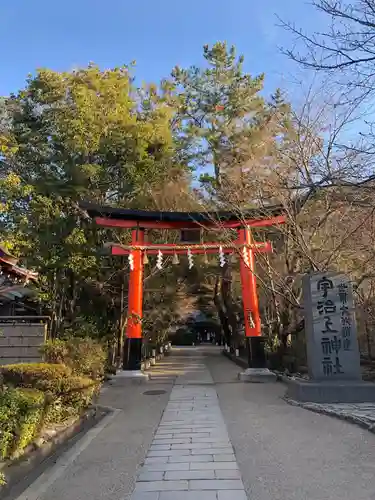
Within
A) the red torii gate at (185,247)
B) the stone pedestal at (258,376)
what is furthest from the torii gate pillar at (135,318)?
the stone pedestal at (258,376)

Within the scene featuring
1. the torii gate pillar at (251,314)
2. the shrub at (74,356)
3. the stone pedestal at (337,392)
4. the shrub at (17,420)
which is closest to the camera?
the shrub at (17,420)

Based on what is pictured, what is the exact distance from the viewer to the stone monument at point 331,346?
872 centimetres

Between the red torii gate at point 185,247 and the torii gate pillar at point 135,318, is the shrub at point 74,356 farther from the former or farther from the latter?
the red torii gate at point 185,247

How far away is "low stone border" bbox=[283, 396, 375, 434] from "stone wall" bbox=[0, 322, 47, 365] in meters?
7.43

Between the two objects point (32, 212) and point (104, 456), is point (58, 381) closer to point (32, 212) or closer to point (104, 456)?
point (104, 456)

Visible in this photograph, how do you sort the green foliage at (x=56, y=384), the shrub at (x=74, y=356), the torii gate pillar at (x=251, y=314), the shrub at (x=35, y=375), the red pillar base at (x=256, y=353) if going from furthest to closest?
the torii gate pillar at (x=251, y=314) < the red pillar base at (x=256, y=353) < the shrub at (x=74, y=356) < the shrub at (x=35, y=375) < the green foliage at (x=56, y=384)

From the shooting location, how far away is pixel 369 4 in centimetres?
454

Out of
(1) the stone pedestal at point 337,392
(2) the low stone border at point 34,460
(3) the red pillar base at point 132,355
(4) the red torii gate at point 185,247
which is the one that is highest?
(4) the red torii gate at point 185,247

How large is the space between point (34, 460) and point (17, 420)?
0.62 m

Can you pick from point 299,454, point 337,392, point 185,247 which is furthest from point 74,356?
point 299,454

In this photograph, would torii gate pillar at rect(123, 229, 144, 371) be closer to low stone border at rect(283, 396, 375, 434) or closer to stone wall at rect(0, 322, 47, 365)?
stone wall at rect(0, 322, 47, 365)

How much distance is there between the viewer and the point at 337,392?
8.72 meters

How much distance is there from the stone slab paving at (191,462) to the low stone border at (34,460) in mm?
1299

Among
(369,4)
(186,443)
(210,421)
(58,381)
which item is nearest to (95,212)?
(58,381)
